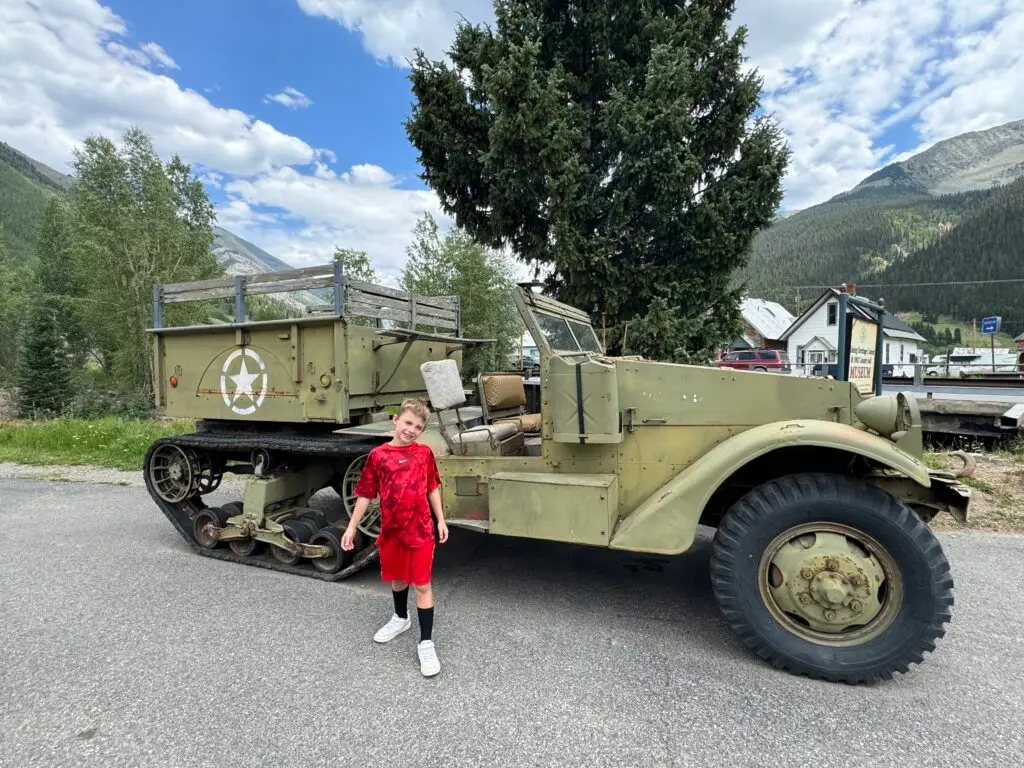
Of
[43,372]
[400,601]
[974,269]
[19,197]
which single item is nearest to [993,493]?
[400,601]

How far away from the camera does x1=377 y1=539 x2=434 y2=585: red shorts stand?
2.90 m

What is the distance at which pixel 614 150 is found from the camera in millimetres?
8812

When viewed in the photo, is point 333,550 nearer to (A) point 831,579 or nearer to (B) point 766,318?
(A) point 831,579

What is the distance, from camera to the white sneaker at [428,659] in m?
2.74

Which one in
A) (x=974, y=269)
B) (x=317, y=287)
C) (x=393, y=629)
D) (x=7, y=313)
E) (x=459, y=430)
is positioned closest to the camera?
(x=393, y=629)

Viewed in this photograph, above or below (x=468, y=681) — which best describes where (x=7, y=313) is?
above

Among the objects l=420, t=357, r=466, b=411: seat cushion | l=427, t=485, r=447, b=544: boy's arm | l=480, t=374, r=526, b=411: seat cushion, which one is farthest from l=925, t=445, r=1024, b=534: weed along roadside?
l=427, t=485, r=447, b=544: boy's arm

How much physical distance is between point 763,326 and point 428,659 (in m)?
45.9

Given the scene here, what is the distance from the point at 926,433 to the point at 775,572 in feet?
23.5

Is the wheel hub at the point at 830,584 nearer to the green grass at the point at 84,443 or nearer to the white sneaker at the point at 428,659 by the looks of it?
the white sneaker at the point at 428,659

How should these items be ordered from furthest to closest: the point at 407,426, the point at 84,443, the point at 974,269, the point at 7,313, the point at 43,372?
1. the point at 974,269
2. the point at 7,313
3. the point at 43,372
4. the point at 84,443
5. the point at 407,426

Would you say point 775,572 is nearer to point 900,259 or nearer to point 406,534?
point 406,534

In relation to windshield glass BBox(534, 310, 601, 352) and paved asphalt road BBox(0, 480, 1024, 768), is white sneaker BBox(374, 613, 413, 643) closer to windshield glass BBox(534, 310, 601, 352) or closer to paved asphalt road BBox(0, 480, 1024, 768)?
paved asphalt road BBox(0, 480, 1024, 768)

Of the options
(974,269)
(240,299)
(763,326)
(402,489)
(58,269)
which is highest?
(974,269)
